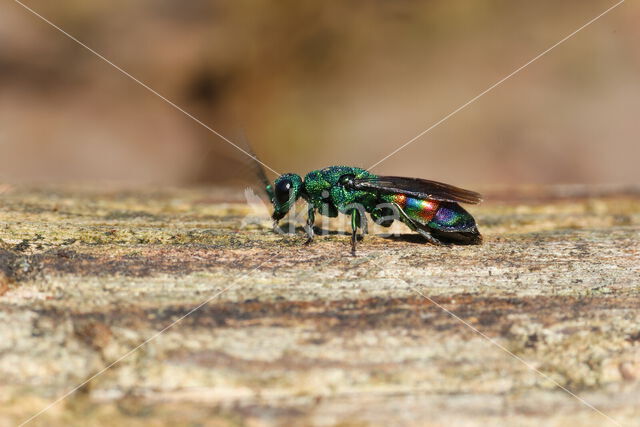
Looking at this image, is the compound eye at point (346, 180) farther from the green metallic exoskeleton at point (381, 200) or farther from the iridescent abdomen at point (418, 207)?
the iridescent abdomen at point (418, 207)

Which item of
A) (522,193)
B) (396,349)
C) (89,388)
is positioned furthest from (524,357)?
(522,193)

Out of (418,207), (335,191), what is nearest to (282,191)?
(335,191)

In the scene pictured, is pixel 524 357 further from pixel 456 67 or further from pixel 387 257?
pixel 456 67

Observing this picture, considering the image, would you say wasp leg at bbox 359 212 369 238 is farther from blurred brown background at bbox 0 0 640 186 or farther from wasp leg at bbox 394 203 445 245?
blurred brown background at bbox 0 0 640 186

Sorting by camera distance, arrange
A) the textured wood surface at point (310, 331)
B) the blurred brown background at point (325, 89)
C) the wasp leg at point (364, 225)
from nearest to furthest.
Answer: the textured wood surface at point (310, 331) → the wasp leg at point (364, 225) → the blurred brown background at point (325, 89)

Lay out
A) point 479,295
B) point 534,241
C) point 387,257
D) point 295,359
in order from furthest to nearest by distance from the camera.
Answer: point 534,241 < point 387,257 < point 479,295 < point 295,359

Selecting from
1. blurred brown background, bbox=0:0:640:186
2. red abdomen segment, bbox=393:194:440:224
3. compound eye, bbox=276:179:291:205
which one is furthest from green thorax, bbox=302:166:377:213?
blurred brown background, bbox=0:0:640:186

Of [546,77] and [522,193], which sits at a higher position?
[546,77]

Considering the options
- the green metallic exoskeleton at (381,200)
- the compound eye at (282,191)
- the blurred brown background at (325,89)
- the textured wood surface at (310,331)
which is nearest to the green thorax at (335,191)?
the green metallic exoskeleton at (381,200)
